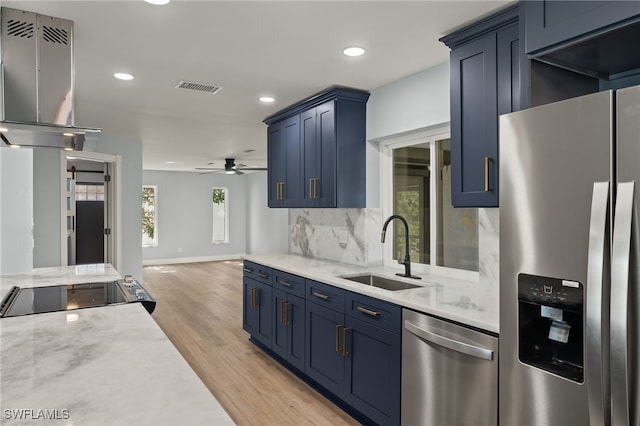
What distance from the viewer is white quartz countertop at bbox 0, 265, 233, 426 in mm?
1024

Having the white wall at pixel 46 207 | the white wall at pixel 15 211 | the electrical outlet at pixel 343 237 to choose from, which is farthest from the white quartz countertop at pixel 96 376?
the white wall at pixel 46 207

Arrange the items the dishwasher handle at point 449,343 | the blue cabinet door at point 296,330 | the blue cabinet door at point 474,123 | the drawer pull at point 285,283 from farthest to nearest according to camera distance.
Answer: the drawer pull at point 285,283 → the blue cabinet door at point 296,330 → the blue cabinet door at point 474,123 → the dishwasher handle at point 449,343

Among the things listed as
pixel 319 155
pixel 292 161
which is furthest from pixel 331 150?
pixel 292 161

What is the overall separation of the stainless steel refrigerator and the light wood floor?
1.64 metres

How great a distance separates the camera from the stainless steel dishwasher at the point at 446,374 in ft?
6.35

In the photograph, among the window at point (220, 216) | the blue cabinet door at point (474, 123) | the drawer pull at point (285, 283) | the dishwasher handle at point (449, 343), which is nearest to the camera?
the dishwasher handle at point (449, 343)

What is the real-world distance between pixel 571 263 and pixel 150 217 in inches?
Answer: 435

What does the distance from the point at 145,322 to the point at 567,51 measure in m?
2.13

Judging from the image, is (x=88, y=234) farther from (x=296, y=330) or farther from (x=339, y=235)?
(x=296, y=330)

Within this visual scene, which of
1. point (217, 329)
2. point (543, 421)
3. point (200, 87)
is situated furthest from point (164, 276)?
point (543, 421)

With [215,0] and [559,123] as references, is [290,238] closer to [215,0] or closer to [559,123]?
[215,0]

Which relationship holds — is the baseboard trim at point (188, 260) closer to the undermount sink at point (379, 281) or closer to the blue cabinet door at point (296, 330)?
the blue cabinet door at point (296, 330)

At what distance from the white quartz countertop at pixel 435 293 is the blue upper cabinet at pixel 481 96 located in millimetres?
553

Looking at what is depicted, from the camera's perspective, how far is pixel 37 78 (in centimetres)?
228
